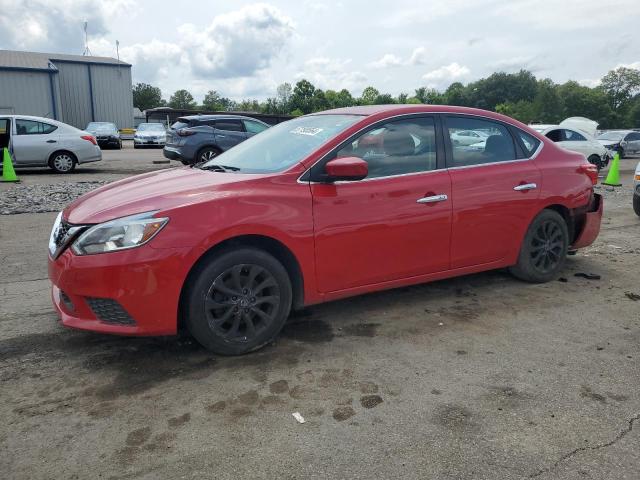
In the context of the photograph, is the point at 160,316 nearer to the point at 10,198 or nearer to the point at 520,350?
the point at 520,350

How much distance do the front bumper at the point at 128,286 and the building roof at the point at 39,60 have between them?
3363 centimetres

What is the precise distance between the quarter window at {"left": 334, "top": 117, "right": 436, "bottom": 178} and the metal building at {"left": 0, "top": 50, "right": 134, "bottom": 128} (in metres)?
33.4

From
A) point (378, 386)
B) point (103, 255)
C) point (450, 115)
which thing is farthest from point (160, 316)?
point (450, 115)

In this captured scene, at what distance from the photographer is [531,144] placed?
4777mm

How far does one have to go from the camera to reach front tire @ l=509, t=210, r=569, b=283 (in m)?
4.77

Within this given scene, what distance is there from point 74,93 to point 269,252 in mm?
39802

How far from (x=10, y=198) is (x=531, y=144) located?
8636mm

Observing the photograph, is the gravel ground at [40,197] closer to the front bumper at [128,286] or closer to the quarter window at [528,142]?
the front bumper at [128,286]

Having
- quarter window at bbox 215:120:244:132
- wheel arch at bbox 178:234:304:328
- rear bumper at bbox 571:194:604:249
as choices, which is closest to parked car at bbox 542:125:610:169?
quarter window at bbox 215:120:244:132

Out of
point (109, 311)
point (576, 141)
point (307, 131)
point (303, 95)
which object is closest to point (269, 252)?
point (109, 311)

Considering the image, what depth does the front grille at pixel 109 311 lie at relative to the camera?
3.10 metres

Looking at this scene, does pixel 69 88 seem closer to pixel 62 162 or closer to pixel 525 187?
pixel 62 162

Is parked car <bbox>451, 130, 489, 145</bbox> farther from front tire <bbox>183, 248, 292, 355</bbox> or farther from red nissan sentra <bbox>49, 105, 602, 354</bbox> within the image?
front tire <bbox>183, 248, 292, 355</bbox>

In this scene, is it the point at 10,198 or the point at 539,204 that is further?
the point at 10,198
